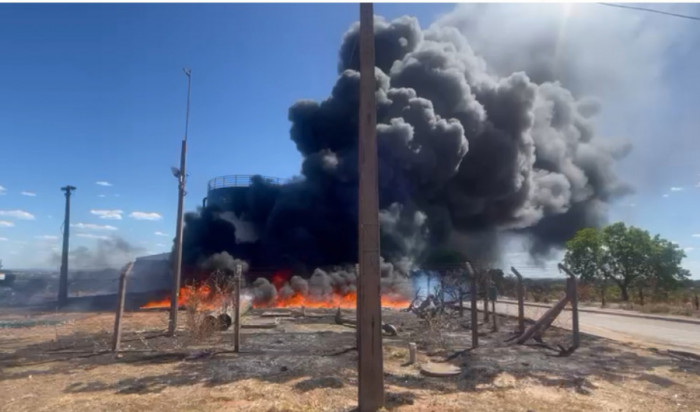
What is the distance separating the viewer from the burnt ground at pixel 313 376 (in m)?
7.70

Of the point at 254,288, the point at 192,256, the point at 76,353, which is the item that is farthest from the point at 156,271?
the point at 76,353

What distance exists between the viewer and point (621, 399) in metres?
8.06

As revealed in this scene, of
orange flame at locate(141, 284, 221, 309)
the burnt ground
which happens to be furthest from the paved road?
orange flame at locate(141, 284, 221, 309)

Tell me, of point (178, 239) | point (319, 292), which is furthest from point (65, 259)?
point (178, 239)

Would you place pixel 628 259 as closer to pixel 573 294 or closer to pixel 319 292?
pixel 319 292

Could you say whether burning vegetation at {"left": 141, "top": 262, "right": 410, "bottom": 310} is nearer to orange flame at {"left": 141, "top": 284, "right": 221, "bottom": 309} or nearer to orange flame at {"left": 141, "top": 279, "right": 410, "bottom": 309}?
orange flame at {"left": 141, "top": 279, "right": 410, "bottom": 309}

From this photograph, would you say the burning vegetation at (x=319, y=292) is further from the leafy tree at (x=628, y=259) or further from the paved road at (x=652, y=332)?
the leafy tree at (x=628, y=259)

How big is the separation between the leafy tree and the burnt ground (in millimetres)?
32904

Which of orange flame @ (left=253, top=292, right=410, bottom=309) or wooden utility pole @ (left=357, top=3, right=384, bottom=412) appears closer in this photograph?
wooden utility pole @ (left=357, top=3, right=384, bottom=412)

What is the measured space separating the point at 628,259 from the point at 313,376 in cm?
4275

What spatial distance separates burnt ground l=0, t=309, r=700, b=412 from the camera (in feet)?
25.3

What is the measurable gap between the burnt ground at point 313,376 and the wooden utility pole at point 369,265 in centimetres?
59

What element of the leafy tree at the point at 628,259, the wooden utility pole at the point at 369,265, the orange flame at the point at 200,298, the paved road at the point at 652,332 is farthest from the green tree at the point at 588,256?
the wooden utility pole at the point at 369,265

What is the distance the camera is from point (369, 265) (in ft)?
24.0
